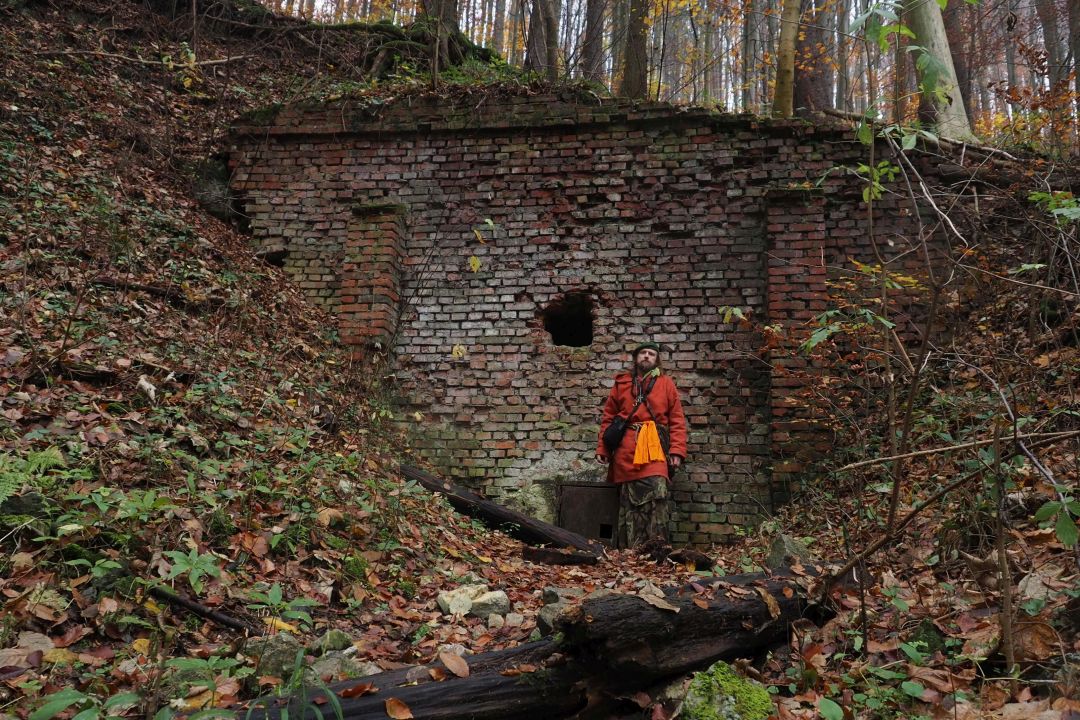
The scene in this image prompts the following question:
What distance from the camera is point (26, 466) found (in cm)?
310

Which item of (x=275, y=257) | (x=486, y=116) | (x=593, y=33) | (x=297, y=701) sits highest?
(x=593, y=33)

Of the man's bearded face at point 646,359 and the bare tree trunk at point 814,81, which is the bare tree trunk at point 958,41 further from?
the man's bearded face at point 646,359

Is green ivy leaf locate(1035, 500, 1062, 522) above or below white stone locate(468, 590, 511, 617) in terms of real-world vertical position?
above

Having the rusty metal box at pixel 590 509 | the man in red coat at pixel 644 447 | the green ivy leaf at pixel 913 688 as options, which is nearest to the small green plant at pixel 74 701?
the green ivy leaf at pixel 913 688

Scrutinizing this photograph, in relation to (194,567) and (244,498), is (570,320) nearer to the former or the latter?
(244,498)

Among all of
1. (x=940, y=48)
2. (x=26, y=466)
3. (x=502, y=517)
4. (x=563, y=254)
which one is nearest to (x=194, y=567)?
(x=26, y=466)

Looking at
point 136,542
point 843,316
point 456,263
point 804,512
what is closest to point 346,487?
point 136,542

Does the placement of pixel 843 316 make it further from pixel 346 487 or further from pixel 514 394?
pixel 346 487

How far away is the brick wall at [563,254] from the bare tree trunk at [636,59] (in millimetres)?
3277

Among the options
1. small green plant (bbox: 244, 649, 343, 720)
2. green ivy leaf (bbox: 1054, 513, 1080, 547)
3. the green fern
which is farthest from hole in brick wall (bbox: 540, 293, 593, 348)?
green ivy leaf (bbox: 1054, 513, 1080, 547)

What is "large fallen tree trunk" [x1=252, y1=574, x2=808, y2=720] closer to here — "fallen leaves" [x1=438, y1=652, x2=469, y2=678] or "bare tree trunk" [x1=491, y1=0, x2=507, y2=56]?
"fallen leaves" [x1=438, y1=652, x2=469, y2=678]

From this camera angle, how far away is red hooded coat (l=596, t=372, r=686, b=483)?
541 centimetres

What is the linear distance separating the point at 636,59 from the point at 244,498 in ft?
26.9

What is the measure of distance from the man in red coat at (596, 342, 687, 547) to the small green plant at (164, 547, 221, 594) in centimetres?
327
